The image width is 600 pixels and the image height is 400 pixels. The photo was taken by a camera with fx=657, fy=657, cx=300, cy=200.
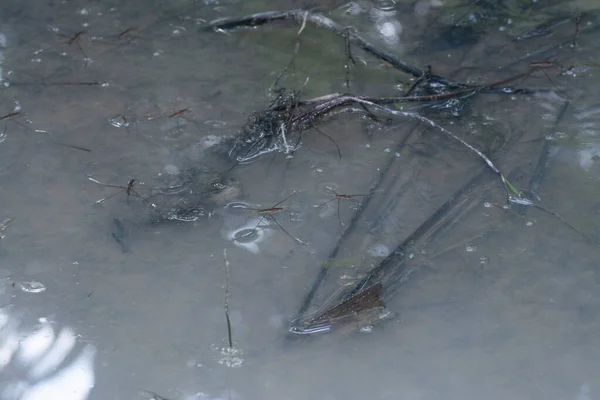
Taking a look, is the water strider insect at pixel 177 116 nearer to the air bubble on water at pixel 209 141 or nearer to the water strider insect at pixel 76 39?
the air bubble on water at pixel 209 141

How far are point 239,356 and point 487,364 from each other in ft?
2.00

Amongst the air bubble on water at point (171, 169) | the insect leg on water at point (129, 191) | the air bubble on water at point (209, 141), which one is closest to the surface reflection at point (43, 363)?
the insect leg on water at point (129, 191)

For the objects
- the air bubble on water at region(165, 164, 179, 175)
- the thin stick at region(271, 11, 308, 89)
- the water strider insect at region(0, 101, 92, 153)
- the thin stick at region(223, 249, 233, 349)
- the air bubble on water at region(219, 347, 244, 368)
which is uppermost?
the thin stick at region(271, 11, 308, 89)

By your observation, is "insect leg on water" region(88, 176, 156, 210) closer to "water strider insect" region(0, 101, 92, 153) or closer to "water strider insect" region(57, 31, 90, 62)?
"water strider insect" region(0, 101, 92, 153)

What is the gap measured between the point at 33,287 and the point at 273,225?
67 cm

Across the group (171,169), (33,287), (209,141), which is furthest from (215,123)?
(33,287)

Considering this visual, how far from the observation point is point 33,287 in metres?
1.76

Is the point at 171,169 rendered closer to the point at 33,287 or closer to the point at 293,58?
the point at 33,287

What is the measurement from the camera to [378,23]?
270cm

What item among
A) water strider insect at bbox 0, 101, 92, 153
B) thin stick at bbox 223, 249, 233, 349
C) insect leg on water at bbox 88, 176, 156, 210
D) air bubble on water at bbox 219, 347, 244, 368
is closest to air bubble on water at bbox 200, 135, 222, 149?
insect leg on water at bbox 88, 176, 156, 210

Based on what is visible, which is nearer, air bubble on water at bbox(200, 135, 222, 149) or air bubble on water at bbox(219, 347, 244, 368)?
air bubble on water at bbox(219, 347, 244, 368)

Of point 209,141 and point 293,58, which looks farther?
point 293,58

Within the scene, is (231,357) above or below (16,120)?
below

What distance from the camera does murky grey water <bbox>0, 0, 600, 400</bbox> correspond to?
1.61 meters
